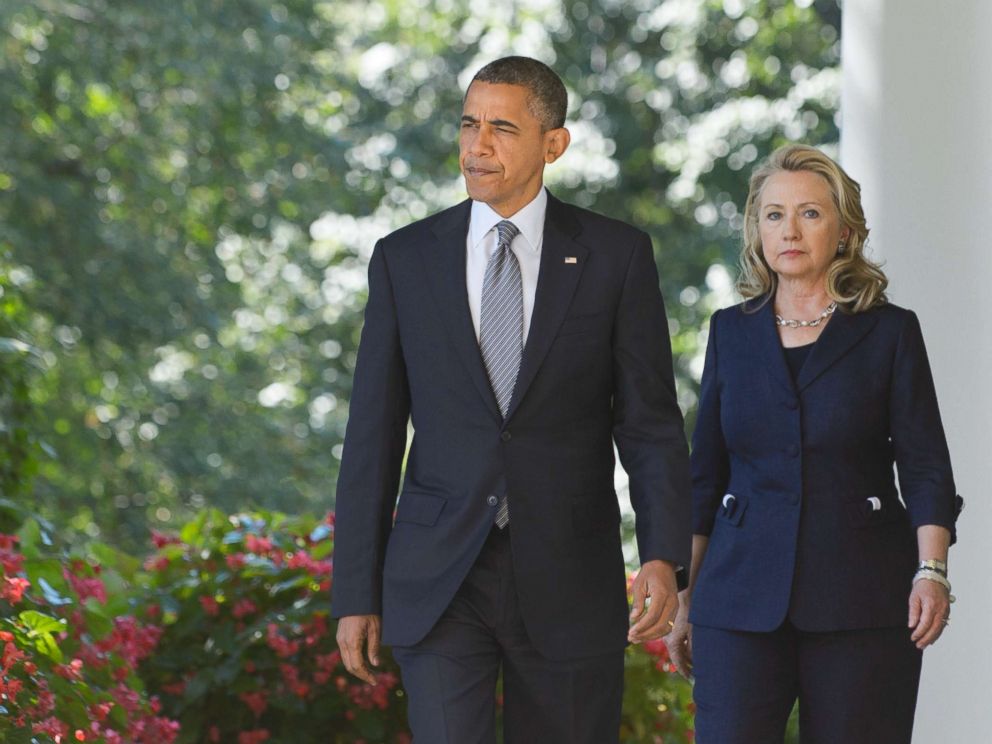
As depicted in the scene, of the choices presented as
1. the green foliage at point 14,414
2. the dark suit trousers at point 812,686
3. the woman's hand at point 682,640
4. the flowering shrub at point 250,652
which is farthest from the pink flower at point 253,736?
the dark suit trousers at point 812,686

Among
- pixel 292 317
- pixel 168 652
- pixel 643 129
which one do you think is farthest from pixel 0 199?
pixel 168 652

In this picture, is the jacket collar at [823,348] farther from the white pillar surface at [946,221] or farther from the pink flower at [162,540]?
the pink flower at [162,540]

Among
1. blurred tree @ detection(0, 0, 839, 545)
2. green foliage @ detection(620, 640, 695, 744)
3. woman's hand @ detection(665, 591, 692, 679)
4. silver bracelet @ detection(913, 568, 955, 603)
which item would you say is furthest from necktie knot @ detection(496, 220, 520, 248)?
blurred tree @ detection(0, 0, 839, 545)

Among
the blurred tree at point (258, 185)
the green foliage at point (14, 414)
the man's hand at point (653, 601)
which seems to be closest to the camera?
the man's hand at point (653, 601)

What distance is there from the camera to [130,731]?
4.04 m

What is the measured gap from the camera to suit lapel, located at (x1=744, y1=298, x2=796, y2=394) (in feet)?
11.6

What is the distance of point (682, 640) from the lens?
3732mm

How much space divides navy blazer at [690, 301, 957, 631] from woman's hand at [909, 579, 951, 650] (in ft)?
0.29

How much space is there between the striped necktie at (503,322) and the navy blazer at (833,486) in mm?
532

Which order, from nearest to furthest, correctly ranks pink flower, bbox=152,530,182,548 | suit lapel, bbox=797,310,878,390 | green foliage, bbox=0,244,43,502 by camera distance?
suit lapel, bbox=797,310,878,390
green foliage, bbox=0,244,43,502
pink flower, bbox=152,530,182,548

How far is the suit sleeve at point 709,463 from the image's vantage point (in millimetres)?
3658

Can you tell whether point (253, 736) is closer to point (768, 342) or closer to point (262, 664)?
point (262, 664)

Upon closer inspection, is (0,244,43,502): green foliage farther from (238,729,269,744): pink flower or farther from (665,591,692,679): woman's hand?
(665,591,692,679): woman's hand

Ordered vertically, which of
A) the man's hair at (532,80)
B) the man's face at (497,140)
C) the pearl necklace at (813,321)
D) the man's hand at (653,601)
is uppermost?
the man's hair at (532,80)
